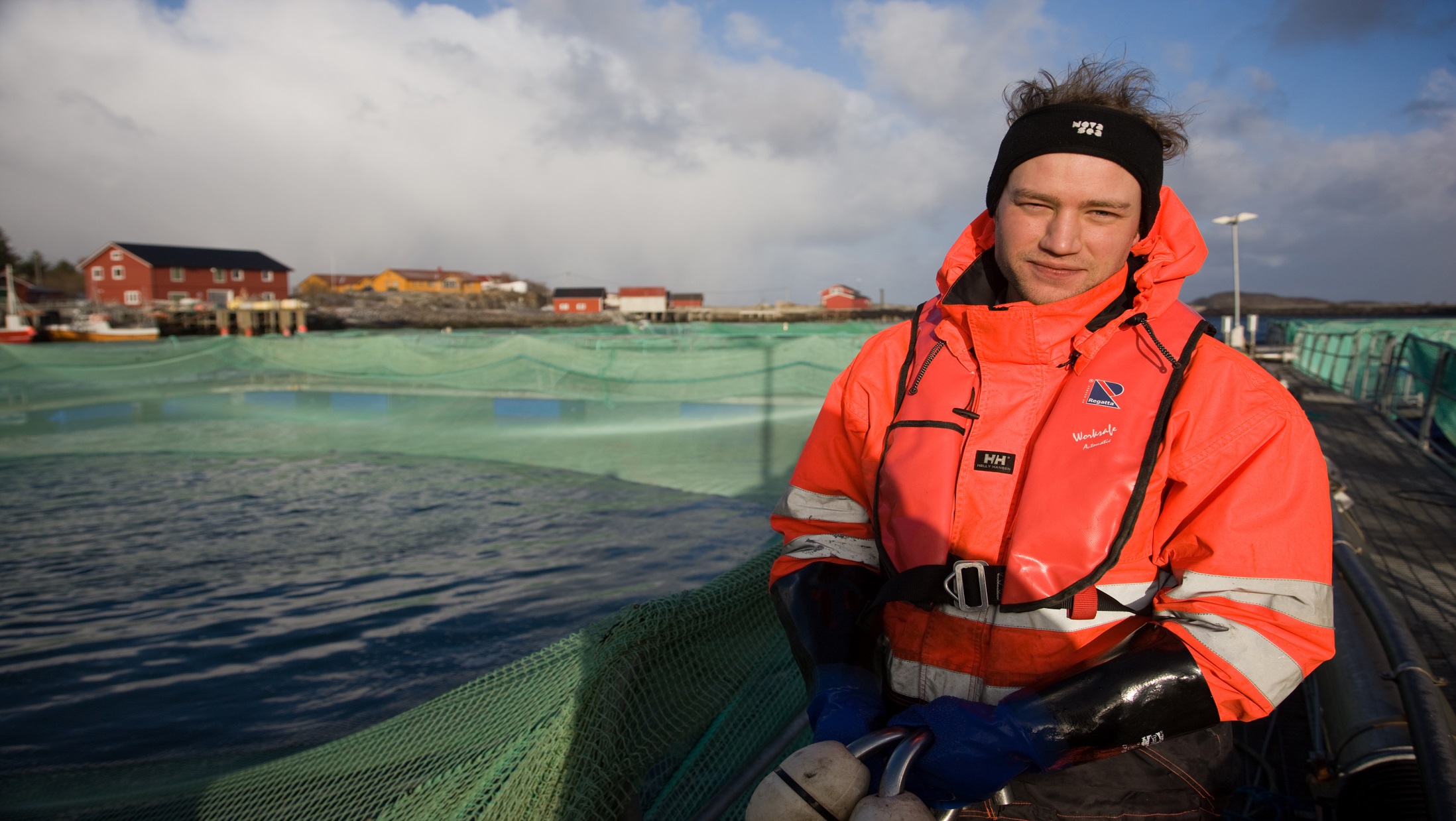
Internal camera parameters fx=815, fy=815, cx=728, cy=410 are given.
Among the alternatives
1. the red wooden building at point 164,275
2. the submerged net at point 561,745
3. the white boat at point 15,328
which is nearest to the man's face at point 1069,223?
the submerged net at point 561,745

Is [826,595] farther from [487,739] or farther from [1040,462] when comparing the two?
[487,739]

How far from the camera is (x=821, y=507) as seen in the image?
1660 millimetres

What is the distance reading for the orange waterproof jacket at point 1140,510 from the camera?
1.19m

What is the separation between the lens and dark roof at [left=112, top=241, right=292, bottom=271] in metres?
61.6

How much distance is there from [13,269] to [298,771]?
99256 mm

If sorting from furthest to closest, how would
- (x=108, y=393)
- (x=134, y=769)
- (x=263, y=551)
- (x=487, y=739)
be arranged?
(x=108, y=393) < (x=263, y=551) < (x=134, y=769) < (x=487, y=739)

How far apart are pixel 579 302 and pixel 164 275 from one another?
3233cm

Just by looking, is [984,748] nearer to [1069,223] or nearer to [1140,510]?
[1140,510]

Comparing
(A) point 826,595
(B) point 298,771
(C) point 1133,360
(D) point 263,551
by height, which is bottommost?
(D) point 263,551

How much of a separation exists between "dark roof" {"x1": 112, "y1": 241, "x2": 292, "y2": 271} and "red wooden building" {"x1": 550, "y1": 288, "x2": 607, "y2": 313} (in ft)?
74.9

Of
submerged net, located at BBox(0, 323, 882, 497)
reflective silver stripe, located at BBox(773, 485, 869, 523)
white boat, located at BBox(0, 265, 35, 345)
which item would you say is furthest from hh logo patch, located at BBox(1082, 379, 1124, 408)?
white boat, located at BBox(0, 265, 35, 345)

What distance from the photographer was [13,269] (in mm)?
75562

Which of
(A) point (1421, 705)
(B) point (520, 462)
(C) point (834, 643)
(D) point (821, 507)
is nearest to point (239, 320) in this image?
(B) point (520, 462)

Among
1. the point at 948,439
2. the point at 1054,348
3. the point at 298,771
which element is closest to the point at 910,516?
the point at 948,439
